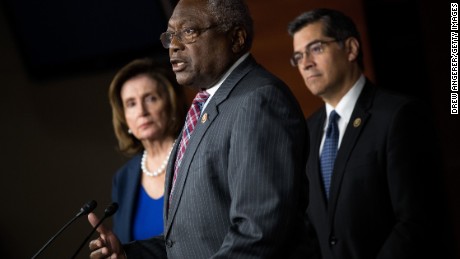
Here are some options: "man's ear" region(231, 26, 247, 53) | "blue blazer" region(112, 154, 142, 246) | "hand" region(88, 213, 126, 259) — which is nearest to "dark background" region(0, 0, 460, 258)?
"blue blazer" region(112, 154, 142, 246)

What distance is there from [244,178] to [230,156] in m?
0.09

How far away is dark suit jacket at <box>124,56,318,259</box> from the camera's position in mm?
1642

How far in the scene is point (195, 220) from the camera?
1.79 meters

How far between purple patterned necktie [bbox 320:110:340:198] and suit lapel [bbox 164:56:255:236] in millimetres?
918

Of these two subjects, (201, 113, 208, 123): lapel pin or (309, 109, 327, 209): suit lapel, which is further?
(309, 109, 327, 209): suit lapel

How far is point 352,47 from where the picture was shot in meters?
3.07

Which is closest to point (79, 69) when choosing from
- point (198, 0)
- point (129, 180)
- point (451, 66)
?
point (129, 180)

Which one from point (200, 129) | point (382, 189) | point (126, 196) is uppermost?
point (200, 129)

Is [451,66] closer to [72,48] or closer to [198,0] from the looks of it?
[198,0]

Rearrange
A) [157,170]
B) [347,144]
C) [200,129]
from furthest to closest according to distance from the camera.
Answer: [157,170]
[347,144]
[200,129]

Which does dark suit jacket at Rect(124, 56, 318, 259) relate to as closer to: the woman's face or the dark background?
the woman's face

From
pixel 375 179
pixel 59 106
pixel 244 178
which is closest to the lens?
pixel 244 178

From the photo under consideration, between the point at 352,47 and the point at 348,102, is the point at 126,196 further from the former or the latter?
the point at 352,47

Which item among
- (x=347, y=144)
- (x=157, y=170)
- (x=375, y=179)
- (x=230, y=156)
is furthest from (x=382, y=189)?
(x=157, y=170)
